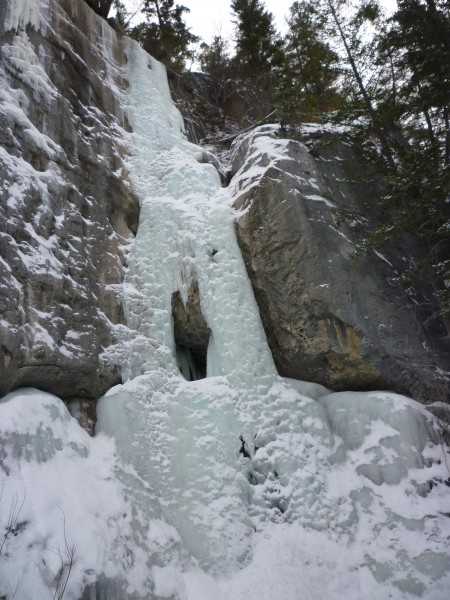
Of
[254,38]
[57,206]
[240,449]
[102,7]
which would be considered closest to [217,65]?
[254,38]

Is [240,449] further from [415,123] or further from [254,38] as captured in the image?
[254,38]

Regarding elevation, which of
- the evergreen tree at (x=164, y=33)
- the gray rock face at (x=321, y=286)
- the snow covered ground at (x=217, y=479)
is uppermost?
the evergreen tree at (x=164, y=33)

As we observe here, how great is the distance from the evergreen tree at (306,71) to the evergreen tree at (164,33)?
13.0ft

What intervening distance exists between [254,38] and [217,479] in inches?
716

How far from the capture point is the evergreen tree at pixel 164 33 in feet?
55.9

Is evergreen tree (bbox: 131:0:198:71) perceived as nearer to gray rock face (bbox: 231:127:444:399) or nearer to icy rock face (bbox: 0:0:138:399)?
icy rock face (bbox: 0:0:138:399)

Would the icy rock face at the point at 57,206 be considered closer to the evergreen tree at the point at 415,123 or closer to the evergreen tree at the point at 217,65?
the evergreen tree at the point at 415,123

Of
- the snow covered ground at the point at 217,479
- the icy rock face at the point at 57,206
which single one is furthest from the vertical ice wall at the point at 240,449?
the icy rock face at the point at 57,206

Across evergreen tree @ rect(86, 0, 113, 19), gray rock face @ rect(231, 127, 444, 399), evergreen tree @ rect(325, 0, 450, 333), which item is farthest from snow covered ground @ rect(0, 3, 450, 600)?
evergreen tree @ rect(86, 0, 113, 19)

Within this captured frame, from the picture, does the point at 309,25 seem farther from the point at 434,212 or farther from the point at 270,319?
the point at 270,319

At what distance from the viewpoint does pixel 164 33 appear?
16906 mm

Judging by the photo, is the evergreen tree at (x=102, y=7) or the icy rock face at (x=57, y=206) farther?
the evergreen tree at (x=102, y=7)

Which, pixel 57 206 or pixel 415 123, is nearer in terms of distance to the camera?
pixel 57 206

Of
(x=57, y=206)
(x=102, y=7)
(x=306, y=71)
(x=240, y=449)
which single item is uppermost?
(x=102, y=7)
